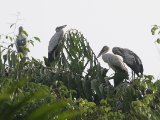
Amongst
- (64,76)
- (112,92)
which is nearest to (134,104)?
(112,92)

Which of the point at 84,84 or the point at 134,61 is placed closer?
the point at 84,84

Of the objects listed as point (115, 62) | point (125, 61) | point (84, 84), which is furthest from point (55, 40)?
point (84, 84)

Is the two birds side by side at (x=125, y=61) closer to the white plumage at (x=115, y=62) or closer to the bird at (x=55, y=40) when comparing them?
the white plumage at (x=115, y=62)

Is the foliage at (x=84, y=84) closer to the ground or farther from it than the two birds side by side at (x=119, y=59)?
closer to the ground

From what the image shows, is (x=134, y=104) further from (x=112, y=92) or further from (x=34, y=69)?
(x=34, y=69)

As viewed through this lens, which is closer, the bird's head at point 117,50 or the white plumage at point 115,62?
the white plumage at point 115,62

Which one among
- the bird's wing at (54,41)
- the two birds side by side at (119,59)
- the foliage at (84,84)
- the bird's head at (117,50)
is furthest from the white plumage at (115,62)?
the foliage at (84,84)

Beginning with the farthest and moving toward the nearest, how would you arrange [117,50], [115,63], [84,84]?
[117,50] → [115,63] → [84,84]

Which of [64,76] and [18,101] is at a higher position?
[64,76]

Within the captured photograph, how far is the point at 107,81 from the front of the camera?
758 centimetres

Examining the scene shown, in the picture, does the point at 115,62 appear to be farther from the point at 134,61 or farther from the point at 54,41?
the point at 54,41

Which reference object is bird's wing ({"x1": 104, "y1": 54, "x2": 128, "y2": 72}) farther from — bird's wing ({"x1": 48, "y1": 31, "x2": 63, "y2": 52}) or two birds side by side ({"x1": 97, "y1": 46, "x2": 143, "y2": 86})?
bird's wing ({"x1": 48, "y1": 31, "x2": 63, "y2": 52})

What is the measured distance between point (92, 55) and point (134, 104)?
198 cm

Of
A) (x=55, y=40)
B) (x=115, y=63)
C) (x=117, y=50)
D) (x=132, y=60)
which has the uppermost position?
(x=55, y=40)
